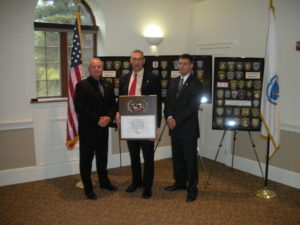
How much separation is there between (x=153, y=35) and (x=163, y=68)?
0.79 meters

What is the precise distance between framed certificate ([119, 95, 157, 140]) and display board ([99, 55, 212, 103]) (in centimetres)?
99

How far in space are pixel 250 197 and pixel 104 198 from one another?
1749 mm

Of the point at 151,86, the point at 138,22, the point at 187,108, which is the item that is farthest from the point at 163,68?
the point at 187,108

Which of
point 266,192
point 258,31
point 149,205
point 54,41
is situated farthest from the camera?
point 54,41

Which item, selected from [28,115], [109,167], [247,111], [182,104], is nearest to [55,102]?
[28,115]

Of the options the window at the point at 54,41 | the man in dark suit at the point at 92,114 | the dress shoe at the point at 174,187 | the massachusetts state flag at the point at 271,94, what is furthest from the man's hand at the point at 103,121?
the massachusetts state flag at the point at 271,94

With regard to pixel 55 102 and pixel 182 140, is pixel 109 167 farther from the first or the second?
pixel 182 140

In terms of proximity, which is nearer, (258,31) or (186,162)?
(186,162)

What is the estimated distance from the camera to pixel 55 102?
466 centimetres

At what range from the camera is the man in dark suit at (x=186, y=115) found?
3.74m

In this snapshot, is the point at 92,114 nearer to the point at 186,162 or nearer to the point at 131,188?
the point at 131,188

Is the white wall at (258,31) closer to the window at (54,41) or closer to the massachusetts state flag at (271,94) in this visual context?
the massachusetts state flag at (271,94)

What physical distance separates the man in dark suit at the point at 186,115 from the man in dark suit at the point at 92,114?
72 centimetres

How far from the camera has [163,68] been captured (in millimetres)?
4863
